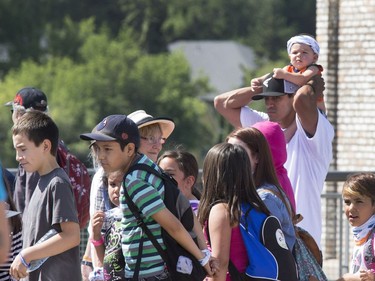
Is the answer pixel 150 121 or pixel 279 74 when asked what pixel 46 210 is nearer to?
pixel 150 121

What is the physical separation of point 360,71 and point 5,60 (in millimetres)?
85494

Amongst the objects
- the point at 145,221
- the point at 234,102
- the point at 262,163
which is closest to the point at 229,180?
the point at 262,163

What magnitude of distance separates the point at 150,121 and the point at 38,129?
733mm

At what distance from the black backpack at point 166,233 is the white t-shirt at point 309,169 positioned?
1483 mm

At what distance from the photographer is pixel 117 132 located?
5.72 meters

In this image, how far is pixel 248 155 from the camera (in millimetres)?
5758

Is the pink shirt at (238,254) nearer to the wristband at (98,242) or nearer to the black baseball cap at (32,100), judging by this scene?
the wristband at (98,242)

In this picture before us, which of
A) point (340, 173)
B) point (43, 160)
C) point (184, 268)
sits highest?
point (43, 160)

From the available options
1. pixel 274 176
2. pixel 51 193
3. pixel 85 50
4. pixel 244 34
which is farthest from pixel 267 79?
pixel 244 34

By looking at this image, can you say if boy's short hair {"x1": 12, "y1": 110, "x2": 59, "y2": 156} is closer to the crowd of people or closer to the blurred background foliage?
the crowd of people

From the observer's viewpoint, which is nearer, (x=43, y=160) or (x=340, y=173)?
(x=43, y=160)

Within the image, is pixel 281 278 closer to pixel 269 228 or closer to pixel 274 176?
pixel 269 228

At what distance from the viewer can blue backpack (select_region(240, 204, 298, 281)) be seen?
5520mm

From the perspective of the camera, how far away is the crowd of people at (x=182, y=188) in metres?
5.54
